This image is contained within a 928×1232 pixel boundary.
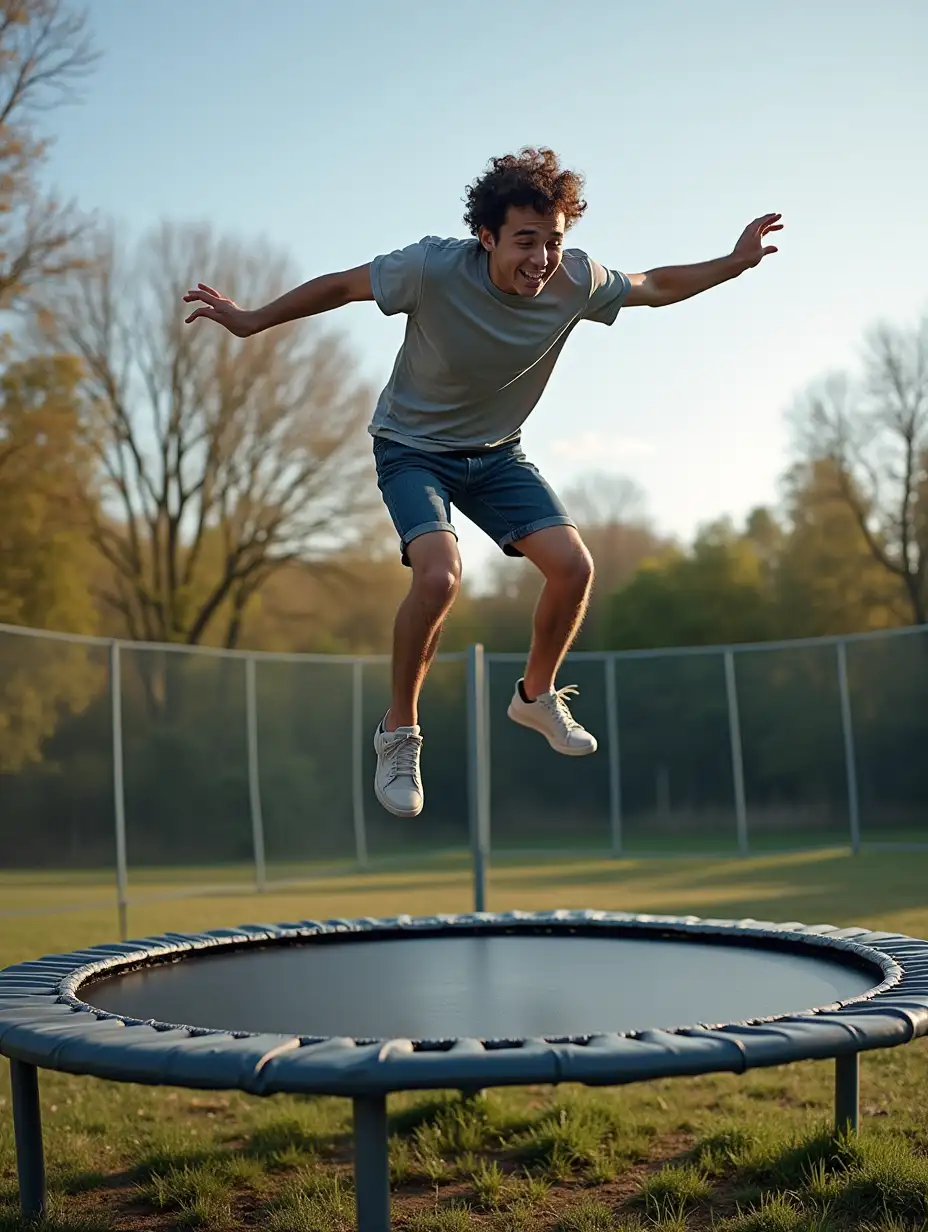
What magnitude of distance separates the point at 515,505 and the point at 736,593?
1535 centimetres

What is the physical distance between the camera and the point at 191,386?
1758 cm

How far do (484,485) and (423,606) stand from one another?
0.37 m

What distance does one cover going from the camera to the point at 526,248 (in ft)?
8.02

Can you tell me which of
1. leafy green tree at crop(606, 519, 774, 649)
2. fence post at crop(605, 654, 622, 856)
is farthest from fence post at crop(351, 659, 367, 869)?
leafy green tree at crop(606, 519, 774, 649)

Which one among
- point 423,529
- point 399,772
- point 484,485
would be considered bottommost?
point 399,772

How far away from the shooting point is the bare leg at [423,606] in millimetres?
2418

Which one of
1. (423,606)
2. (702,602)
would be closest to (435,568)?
(423,606)

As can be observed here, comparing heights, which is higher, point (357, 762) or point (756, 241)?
point (756, 241)

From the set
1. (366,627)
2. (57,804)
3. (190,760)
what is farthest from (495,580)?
(57,804)

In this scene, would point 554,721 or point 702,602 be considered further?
point 702,602

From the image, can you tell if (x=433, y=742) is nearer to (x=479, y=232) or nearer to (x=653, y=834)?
(x=653, y=834)

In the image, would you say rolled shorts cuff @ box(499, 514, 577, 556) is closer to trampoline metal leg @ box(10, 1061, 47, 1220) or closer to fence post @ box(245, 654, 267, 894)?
trampoline metal leg @ box(10, 1061, 47, 1220)

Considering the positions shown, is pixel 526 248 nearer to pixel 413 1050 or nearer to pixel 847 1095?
pixel 413 1050

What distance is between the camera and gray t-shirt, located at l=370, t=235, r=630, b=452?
2.52 metres
